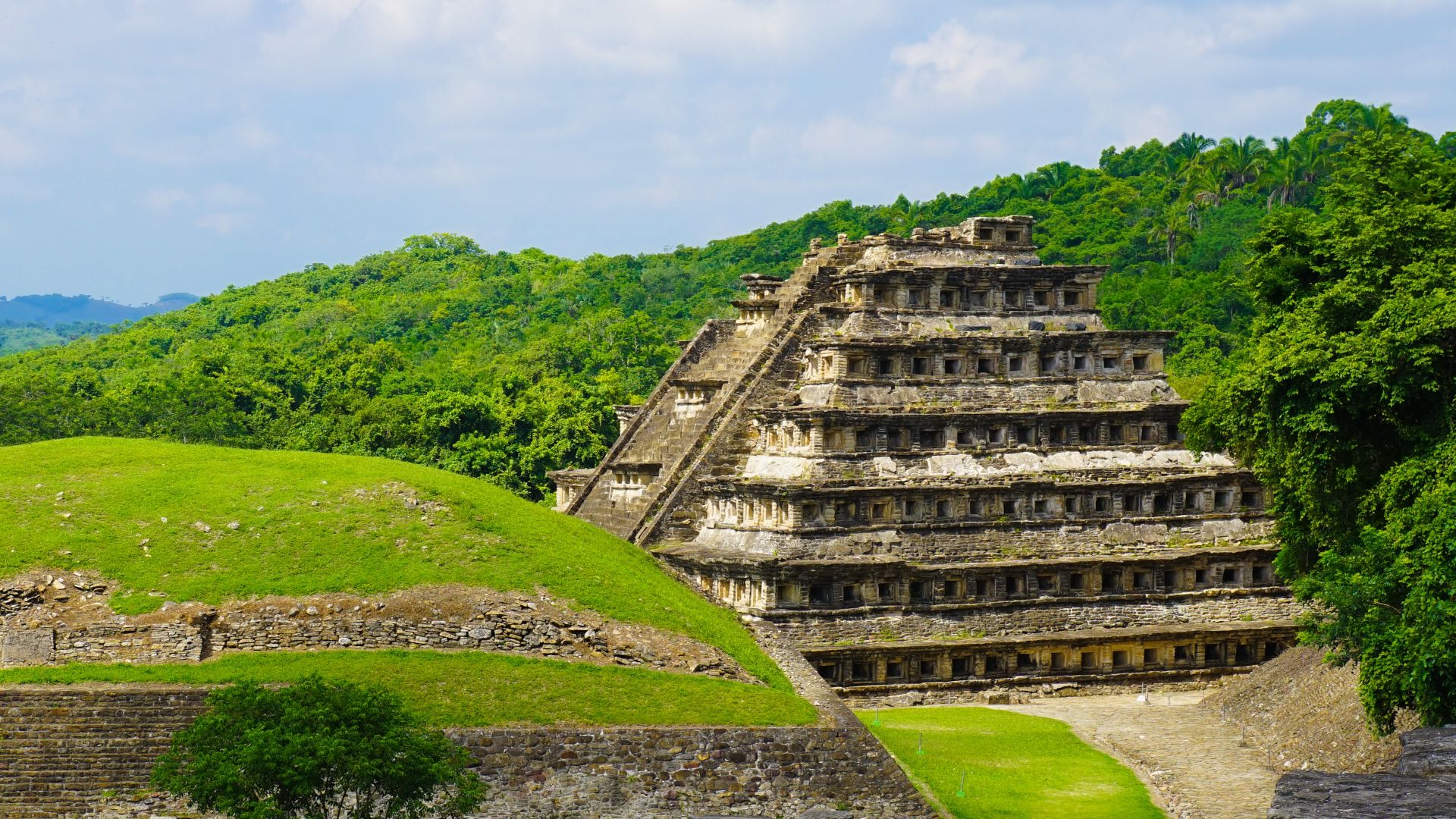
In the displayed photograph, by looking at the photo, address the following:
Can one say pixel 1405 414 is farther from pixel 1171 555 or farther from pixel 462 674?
pixel 462 674

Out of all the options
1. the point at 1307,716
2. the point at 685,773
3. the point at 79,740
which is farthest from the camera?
the point at 1307,716

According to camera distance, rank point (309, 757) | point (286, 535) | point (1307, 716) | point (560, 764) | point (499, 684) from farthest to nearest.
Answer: point (1307, 716), point (286, 535), point (499, 684), point (560, 764), point (309, 757)

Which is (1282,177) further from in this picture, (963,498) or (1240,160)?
(963,498)

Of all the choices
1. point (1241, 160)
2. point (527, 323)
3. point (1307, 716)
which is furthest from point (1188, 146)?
point (1307, 716)

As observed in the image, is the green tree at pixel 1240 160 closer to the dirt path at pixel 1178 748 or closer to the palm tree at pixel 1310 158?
the palm tree at pixel 1310 158

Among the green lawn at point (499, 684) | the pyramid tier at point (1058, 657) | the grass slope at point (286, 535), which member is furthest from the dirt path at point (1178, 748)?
the grass slope at point (286, 535)

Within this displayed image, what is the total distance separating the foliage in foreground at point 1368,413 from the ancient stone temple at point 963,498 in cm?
489

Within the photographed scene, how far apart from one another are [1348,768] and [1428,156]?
13934 mm

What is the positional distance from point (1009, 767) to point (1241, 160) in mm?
81309

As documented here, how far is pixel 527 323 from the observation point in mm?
112188

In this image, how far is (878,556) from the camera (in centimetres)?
4228

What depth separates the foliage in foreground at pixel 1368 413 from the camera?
29125mm

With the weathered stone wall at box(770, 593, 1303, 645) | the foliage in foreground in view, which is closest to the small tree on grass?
the foliage in foreground

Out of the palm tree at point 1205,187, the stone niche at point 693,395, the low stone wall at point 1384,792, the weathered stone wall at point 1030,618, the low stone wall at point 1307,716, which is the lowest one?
the low stone wall at point 1307,716
